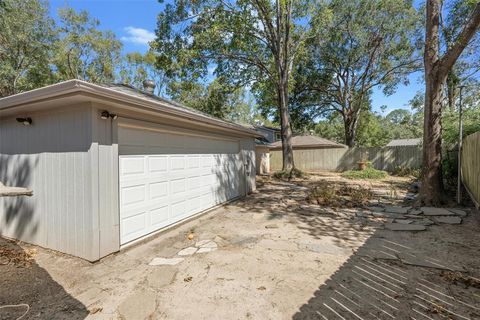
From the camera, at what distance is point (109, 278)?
331cm

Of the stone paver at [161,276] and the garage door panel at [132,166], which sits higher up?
the garage door panel at [132,166]

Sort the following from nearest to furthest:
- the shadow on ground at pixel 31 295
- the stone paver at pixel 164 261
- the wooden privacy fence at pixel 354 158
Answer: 1. the shadow on ground at pixel 31 295
2. the stone paver at pixel 164 261
3. the wooden privacy fence at pixel 354 158

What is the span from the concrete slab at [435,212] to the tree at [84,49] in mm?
21192

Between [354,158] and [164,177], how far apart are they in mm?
16366

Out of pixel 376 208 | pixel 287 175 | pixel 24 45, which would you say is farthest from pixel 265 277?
pixel 24 45

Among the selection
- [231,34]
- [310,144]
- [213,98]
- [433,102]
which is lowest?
[310,144]

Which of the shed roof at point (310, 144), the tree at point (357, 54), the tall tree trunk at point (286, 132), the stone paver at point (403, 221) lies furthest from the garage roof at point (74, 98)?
the shed roof at point (310, 144)

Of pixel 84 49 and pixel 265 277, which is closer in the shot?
pixel 265 277

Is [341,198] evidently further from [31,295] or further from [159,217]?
[31,295]

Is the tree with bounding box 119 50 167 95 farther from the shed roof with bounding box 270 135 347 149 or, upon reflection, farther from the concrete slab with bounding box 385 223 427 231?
the concrete slab with bounding box 385 223 427 231

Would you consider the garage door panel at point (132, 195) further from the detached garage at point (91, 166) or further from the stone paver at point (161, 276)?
the stone paver at point (161, 276)

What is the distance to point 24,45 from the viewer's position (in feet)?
51.5

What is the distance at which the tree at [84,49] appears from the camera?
17.7 metres

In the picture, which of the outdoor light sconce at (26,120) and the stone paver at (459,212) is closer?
the outdoor light sconce at (26,120)
